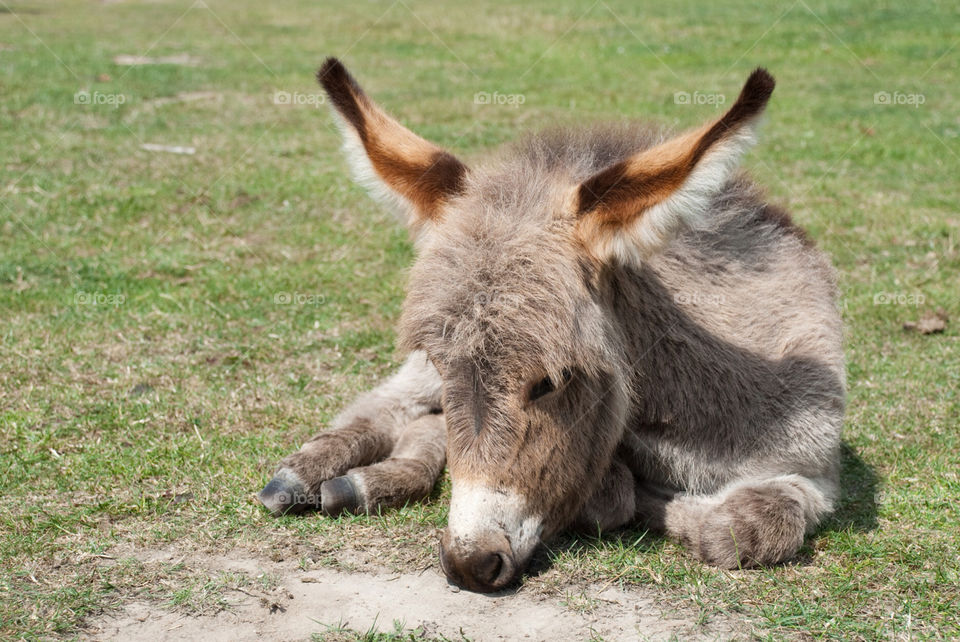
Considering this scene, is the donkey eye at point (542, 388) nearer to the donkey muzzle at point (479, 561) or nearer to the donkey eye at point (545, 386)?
the donkey eye at point (545, 386)

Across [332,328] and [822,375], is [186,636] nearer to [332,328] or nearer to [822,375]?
[822,375]

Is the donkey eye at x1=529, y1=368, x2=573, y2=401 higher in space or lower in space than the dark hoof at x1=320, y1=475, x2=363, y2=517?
higher

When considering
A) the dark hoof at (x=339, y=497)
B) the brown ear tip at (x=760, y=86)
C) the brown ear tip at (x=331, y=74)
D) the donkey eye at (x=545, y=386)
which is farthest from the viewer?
the dark hoof at (x=339, y=497)

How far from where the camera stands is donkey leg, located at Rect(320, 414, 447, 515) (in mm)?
4465

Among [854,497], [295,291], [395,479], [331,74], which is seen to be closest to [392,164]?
[331,74]

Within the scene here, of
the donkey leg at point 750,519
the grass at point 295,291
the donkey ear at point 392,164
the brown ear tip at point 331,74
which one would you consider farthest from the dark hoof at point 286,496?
the brown ear tip at point 331,74

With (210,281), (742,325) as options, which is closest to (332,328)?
(210,281)

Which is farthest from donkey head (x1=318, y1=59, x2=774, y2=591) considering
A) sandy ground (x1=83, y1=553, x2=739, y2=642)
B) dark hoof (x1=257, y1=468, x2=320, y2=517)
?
dark hoof (x1=257, y1=468, x2=320, y2=517)

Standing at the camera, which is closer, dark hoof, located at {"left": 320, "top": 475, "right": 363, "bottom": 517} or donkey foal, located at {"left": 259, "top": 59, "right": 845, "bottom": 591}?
donkey foal, located at {"left": 259, "top": 59, "right": 845, "bottom": 591}

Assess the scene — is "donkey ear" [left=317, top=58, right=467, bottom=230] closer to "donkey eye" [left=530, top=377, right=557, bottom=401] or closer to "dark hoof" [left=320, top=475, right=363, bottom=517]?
"donkey eye" [left=530, top=377, right=557, bottom=401]

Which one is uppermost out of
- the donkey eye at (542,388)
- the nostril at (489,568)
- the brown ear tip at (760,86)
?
the brown ear tip at (760,86)

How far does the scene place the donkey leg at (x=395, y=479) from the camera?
14.6 feet

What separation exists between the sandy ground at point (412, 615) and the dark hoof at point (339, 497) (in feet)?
1.88

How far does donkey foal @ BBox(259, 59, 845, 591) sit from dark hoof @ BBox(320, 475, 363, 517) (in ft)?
0.04
